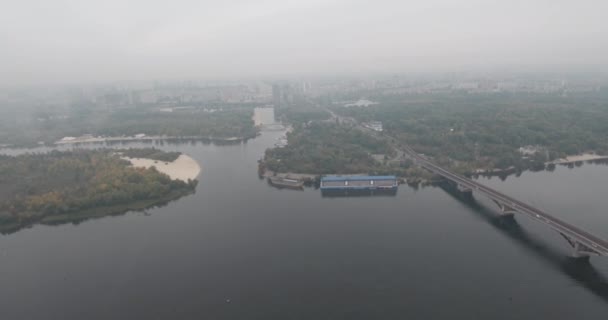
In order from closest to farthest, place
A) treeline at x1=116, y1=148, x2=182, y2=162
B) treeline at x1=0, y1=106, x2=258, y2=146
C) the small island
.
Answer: the small island → treeline at x1=116, y1=148, x2=182, y2=162 → treeline at x1=0, y1=106, x2=258, y2=146

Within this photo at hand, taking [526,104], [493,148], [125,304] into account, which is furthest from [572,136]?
[125,304]

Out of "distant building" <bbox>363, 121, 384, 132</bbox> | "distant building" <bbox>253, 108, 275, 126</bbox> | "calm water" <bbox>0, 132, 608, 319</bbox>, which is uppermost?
"distant building" <bbox>253, 108, 275, 126</bbox>

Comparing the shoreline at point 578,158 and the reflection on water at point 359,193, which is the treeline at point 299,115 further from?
the shoreline at point 578,158

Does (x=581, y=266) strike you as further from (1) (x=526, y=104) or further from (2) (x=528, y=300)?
(1) (x=526, y=104)

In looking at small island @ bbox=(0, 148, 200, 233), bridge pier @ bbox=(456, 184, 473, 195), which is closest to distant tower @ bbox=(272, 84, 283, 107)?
small island @ bbox=(0, 148, 200, 233)

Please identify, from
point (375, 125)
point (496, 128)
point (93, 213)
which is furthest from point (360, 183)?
point (375, 125)

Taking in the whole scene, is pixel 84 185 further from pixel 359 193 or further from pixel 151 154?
pixel 359 193

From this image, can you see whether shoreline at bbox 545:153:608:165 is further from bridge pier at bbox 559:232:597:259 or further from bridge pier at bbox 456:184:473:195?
bridge pier at bbox 559:232:597:259
